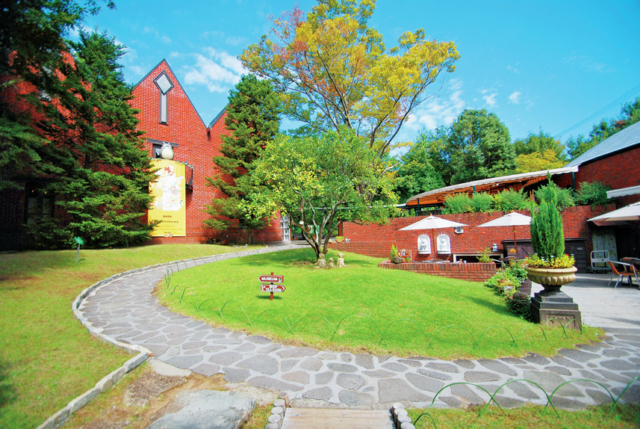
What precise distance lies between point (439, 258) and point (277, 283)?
1081cm

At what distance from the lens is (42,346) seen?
4.59 meters

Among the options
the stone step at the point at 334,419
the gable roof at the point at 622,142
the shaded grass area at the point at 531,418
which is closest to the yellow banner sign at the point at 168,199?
the stone step at the point at 334,419

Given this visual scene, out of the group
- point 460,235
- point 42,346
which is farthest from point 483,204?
point 42,346

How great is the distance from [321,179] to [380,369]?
8651 millimetres

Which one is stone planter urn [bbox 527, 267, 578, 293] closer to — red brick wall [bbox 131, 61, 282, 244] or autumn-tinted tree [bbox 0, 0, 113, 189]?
autumn-tinted tree [bbox 0, 0, 113, 189]

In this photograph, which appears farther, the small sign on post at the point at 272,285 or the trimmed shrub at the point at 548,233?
the small sign on post at the point at 272,285

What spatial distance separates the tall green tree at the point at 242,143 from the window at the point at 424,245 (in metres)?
10.4

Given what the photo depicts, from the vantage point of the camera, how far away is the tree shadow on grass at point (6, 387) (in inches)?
126

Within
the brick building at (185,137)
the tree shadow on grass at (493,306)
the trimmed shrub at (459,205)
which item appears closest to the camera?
the tree shadow on grass at (493,306)

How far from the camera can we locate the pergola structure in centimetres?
1703

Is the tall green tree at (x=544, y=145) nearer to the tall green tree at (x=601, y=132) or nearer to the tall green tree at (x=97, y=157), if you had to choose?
the tall green tree at (x=601, y=132)

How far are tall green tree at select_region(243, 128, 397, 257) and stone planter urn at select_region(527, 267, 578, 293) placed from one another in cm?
596

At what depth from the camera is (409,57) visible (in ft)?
54.8

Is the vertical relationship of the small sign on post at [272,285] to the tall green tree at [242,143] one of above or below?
below
